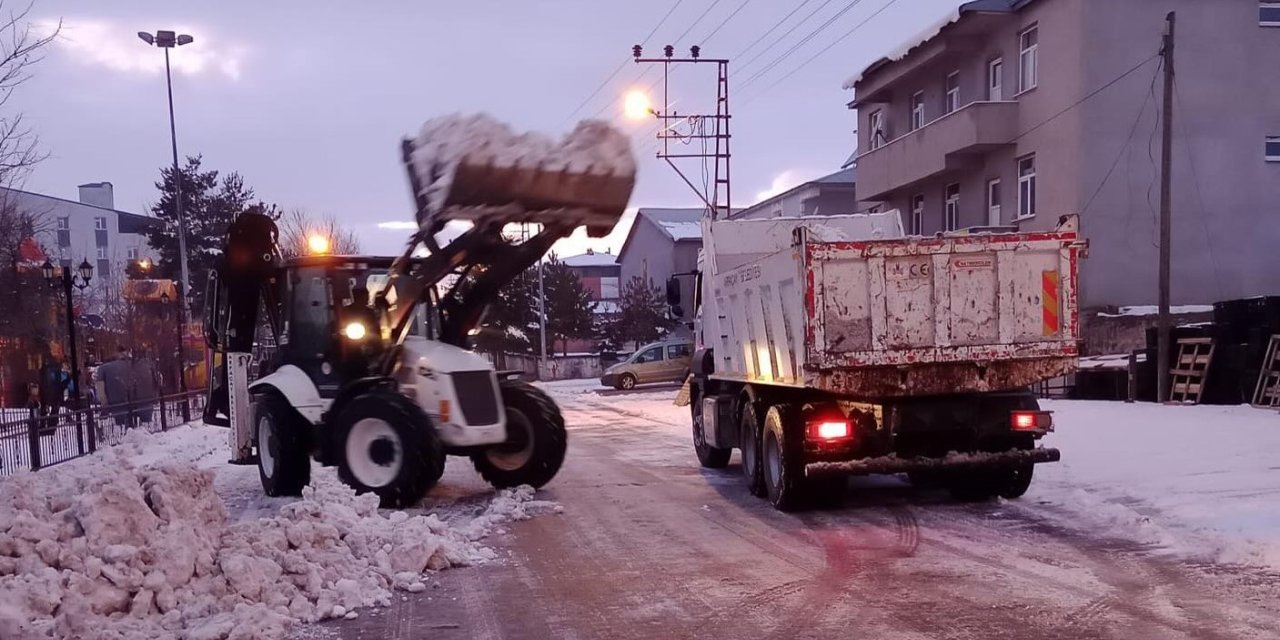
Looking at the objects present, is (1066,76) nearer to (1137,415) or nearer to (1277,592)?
(1137,415)

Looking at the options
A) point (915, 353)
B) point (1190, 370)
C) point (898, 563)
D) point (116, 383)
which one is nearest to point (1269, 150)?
point (1190, 370)

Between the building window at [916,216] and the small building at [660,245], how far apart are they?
23.9 metres

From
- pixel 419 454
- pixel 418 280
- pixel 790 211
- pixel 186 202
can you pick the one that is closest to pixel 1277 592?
pixel 419 454

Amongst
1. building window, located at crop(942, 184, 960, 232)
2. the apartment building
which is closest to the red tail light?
the apartment building

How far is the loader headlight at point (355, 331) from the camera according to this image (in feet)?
35.6

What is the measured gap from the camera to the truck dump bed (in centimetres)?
890

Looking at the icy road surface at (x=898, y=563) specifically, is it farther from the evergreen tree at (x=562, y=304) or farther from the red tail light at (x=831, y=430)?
the evergreen tree at (x=562, y=304)

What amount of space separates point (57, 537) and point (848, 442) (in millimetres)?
6344

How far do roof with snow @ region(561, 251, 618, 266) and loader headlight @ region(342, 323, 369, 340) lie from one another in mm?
84733

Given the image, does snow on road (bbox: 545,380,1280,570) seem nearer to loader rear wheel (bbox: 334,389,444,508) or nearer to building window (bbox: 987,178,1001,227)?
loader rear wheel (bbox: 334,389,444,508)

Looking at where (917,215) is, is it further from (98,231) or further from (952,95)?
(98,231)

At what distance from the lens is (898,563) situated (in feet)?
24.7

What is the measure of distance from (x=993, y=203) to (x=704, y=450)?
1591 centimetres

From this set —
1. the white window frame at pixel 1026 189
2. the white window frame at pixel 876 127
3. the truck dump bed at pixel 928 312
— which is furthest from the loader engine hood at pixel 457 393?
the white window frame at pixel 876 127
